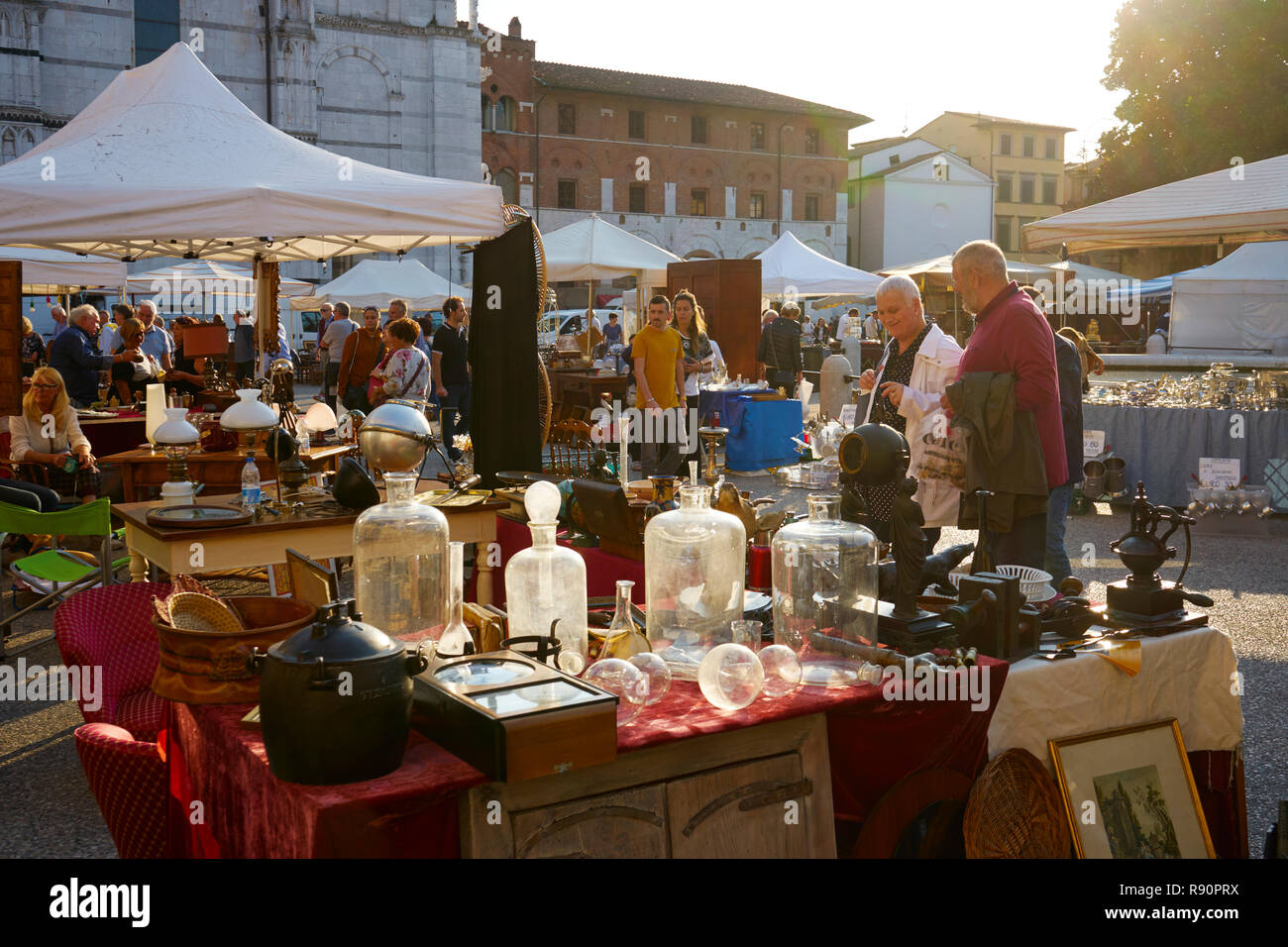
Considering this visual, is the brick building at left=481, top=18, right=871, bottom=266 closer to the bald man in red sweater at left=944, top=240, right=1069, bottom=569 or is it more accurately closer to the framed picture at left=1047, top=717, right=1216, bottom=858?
the bald man in red sweater at left=944, top=240, right=1069, bottom=569

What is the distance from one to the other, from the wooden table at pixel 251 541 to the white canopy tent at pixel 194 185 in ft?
5.95

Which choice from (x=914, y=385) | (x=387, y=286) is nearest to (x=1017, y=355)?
(x=914, y=385)

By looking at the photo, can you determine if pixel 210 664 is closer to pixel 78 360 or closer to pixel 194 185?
pixel 194 185

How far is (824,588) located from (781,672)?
39cm

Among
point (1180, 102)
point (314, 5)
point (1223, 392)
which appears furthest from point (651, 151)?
point (1223, 392)

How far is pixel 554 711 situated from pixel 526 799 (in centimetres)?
21

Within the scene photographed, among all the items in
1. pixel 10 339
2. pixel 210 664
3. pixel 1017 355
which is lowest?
pixel 210 664

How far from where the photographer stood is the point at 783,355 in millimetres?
14195

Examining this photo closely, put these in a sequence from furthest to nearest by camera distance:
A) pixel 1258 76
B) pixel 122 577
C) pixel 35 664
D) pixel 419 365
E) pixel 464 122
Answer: pixel 464 122 → pixel 1258 76 → pixel 419 365 → pixel 122 577 → pixel 35 664

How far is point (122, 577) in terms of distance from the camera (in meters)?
6.40

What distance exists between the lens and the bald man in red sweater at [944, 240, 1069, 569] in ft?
14.2

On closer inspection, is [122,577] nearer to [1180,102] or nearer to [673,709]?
[673,709]

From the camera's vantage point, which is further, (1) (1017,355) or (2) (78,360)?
(2) (78,360)
